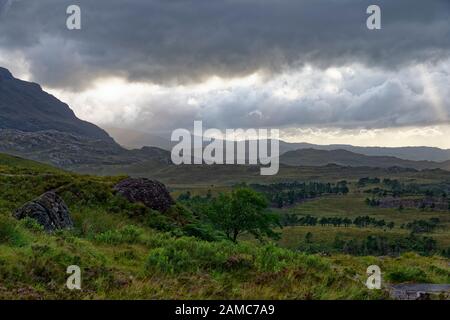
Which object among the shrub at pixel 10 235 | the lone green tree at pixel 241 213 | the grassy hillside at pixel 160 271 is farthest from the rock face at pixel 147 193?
the shrub at pixel 10 235

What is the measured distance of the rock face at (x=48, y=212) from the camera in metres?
26.0

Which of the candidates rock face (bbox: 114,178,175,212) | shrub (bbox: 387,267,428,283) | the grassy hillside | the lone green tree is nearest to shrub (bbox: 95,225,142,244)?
the grassy hillside

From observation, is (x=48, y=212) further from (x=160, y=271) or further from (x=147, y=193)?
(x=160, y=271)

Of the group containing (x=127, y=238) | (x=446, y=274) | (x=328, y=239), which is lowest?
(x=328, y=239)

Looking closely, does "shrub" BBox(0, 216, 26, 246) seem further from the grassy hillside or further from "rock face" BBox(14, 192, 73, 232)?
"rock face" BBox(14, 192, 73, 232)

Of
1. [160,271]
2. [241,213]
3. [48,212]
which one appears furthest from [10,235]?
[241,213]

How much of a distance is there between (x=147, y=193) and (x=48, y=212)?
13471 millimetres

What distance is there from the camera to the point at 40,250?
15086 millimetres

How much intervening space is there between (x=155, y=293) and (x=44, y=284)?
300cm

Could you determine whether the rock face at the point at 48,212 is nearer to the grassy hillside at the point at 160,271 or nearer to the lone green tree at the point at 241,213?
the grassy hillside at the point at 160,271

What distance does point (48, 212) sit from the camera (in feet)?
88.3

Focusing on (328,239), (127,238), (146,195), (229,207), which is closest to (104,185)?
(146,195)

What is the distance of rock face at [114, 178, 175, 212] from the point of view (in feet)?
129
